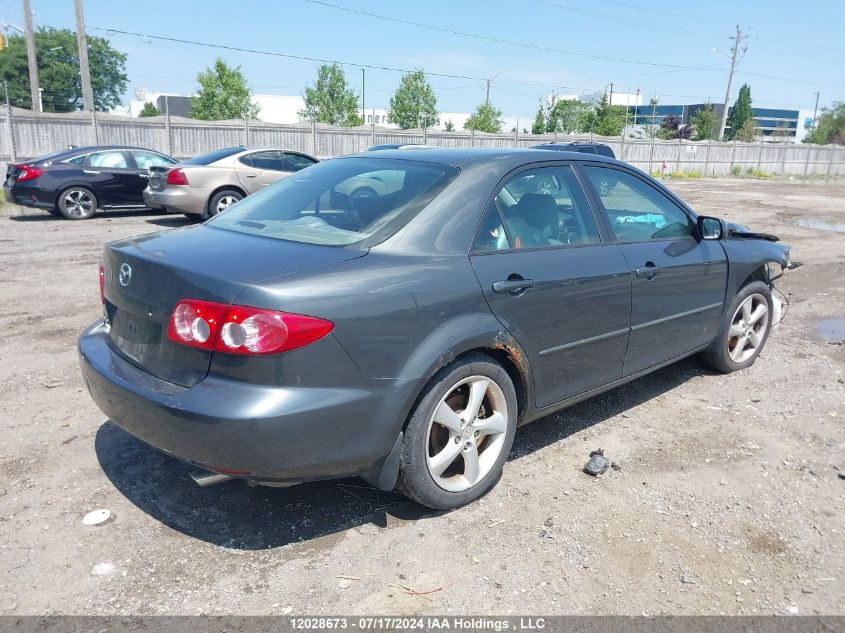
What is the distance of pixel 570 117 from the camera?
61.7 metres

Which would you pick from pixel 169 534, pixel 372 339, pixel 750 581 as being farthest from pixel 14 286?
pixel 750 581

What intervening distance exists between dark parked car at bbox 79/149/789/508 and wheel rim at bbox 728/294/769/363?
40.0 inches

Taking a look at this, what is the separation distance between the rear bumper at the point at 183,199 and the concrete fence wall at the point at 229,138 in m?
10.1

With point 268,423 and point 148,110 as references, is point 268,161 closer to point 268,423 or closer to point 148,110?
point 268,423

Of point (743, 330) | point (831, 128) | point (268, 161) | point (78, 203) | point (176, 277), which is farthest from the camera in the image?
point (831, 128)

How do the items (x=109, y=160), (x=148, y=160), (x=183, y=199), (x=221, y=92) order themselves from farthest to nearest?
(x=221, y=92) < (x=148, y=160) < (x=109, y=160) < (x=183, y=199)

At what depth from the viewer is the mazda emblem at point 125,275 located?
310cm

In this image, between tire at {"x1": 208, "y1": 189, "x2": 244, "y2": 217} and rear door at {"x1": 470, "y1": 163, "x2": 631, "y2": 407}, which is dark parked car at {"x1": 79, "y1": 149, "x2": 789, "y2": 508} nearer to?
rear door at {"x1": 470, "y1": 163, "x2": 631, "y2": 407}

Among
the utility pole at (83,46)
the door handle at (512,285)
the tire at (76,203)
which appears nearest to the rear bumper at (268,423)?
the door handle at (512,285)

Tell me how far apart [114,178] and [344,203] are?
12049mm

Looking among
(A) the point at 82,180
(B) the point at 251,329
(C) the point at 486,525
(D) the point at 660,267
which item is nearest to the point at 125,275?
(B) the point at 251,329

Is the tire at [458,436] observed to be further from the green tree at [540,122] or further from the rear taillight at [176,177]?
the green tree at [540,122]

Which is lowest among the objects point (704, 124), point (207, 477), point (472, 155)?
point (207, 477)

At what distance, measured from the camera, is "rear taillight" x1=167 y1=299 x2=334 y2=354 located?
2.62 metres
